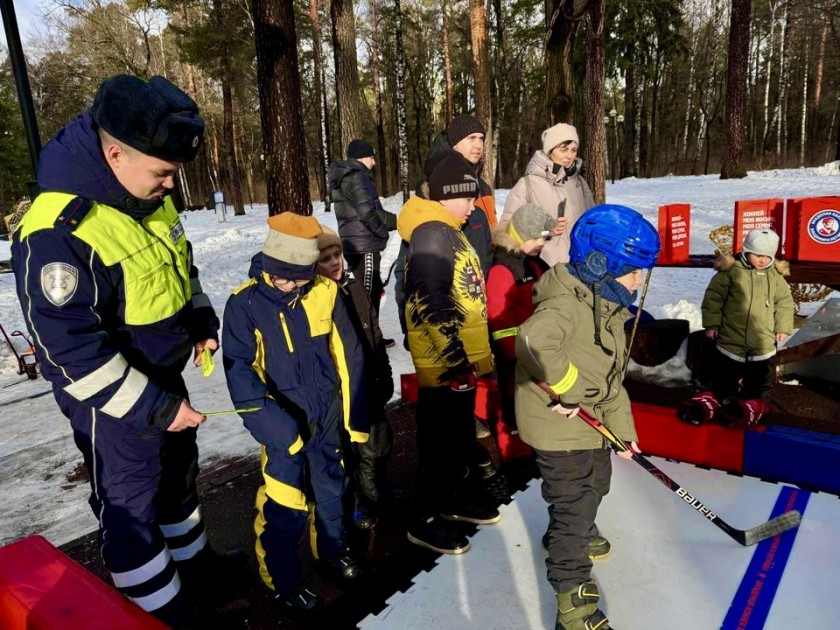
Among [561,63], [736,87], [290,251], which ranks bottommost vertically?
[290,251]

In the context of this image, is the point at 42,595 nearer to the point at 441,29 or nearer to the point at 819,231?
the point at 819,231

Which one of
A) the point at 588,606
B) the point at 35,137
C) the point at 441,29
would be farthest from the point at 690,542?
the point at 441,29

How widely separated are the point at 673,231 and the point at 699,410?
3.09m

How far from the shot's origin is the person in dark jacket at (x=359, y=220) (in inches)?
201

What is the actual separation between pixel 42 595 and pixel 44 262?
0.97 metres

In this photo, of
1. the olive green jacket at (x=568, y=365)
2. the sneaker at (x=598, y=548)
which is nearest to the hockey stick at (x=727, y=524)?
the olive green jacket at (x=568, y=365)

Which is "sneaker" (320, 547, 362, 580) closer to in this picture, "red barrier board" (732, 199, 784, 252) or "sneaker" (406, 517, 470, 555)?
"sneaker" (406, 517, 470, 555)

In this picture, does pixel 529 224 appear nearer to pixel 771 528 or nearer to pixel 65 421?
pixel 771 528

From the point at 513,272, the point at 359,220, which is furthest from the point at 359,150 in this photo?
the point at 513,272

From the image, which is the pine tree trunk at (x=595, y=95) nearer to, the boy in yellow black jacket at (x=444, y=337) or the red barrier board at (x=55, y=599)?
the boy in yellow black jacket at (x=444, y=337)

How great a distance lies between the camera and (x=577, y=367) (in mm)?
2303

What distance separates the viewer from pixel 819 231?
17.1 ft

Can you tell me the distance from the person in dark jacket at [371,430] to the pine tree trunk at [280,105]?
362cm

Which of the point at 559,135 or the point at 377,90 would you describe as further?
the point at 377,90
